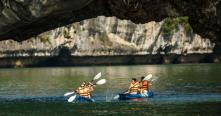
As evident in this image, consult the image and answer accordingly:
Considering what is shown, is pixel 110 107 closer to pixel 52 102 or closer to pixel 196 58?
pixel 52 102

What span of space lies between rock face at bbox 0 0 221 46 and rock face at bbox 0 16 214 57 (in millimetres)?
98158

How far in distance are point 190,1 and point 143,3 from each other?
3.33 m

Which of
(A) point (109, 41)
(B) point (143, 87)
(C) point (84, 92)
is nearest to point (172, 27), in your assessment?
(A) point (109, 41)

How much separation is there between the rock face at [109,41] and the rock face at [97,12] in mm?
98158

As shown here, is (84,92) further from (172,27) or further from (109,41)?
(172,27)

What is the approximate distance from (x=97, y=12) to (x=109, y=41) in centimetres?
10138

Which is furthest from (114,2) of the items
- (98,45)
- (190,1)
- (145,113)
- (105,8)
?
(98,45)

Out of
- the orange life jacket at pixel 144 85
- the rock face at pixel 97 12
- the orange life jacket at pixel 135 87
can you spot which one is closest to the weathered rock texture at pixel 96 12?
the rock face at pixel 97 12

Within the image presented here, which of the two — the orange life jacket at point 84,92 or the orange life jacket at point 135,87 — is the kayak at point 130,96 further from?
the orange life jacket at point 84,92

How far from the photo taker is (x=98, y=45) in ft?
492

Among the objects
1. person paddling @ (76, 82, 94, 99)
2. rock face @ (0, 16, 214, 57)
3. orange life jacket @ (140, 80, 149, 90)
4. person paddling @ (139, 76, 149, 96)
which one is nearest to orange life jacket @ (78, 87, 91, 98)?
person paddling @ (76, 82, 94, 99)

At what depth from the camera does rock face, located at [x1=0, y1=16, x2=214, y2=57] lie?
14850cm

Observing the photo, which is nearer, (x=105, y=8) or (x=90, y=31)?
(x=105, y=8)

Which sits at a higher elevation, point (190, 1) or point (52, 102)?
point (190, 1)
